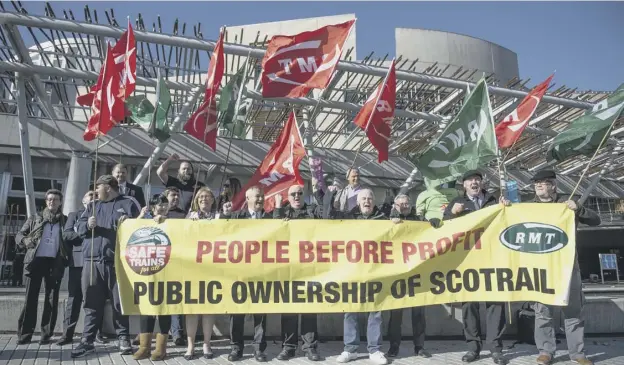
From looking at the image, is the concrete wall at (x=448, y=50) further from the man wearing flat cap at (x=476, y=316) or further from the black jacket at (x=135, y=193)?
the black jacket at (x=135, y=193)

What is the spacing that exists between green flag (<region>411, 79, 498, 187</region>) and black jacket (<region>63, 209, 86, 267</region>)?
4.29 m

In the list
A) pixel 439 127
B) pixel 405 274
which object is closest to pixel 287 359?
pixel 405 274

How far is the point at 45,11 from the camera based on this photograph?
1069cm

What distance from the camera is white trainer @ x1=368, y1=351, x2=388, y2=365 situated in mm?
5320

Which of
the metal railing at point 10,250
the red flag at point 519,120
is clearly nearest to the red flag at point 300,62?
the red flag at point 519,120

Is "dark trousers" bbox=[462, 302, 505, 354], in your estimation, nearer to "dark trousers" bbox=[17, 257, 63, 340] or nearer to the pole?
"dark trousers" bbox=[17, 257, 63, 340]

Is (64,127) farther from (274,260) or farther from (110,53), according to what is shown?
(274,260)

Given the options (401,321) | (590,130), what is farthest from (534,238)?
(401,321)

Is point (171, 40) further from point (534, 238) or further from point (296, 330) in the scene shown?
point (534, 238)

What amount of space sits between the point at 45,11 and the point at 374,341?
10.0 metres

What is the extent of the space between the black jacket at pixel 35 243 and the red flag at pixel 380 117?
14.9ft

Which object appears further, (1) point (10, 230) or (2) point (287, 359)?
(1) point (10, 230)

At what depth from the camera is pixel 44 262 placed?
6.29 metres

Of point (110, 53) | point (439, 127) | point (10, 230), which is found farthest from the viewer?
point (439, 127)
